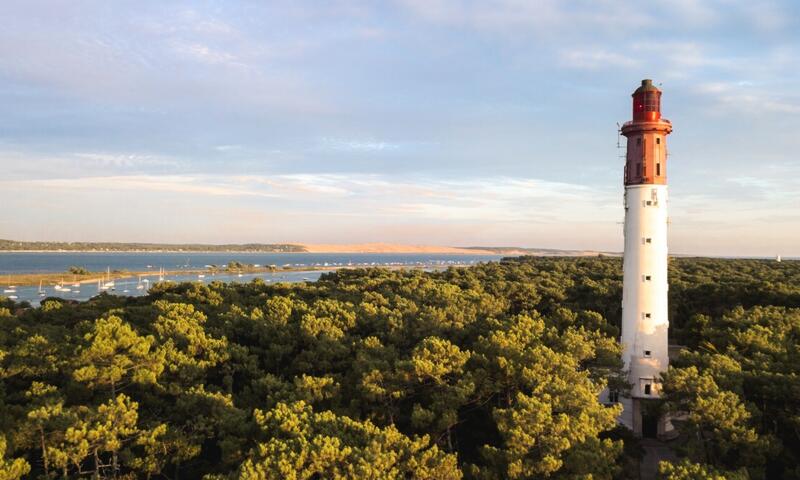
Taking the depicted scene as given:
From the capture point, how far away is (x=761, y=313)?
2941 centimetres

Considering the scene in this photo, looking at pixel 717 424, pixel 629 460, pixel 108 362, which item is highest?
pixel 108 362

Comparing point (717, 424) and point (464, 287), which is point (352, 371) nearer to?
point (717, 424)

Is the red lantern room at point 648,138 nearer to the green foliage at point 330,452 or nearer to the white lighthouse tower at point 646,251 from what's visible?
the white lighthouse tower at point 646,251

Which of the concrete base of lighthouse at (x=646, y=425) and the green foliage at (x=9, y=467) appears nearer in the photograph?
the green foliage at (x=9, y=467)

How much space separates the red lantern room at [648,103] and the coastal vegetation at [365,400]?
33.1ft

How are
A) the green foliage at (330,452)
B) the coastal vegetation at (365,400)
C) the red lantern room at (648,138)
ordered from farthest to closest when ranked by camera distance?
the red lantern room at (648,138)
the coastal vegetation at (365,400)
the green foliage at (330,452)

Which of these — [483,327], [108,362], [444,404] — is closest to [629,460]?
[444,404]

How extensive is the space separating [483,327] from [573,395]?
9.68 metres

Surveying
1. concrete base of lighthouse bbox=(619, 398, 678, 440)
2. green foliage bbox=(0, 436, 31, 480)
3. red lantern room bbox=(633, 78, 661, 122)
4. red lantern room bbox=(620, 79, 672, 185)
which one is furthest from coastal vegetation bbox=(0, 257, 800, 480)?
red lantern room bbox=(633, 78, 661, 122)

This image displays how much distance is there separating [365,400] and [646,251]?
14615 mm

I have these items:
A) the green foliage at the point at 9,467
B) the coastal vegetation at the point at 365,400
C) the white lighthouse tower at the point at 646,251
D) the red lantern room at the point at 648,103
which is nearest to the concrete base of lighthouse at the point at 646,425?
the white lighthouse tower at the point at 646,251

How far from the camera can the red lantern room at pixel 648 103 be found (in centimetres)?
2469

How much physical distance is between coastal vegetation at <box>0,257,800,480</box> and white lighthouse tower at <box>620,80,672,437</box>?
67.3 inches

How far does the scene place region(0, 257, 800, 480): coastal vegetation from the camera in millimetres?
14438
